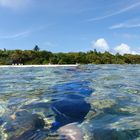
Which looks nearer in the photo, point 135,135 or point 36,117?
point 135,135

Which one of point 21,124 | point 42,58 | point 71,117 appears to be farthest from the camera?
point 42,58

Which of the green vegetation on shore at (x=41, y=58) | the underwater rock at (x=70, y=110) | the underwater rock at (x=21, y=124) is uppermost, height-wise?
the green vegetation on shore at (x=41, y=58)

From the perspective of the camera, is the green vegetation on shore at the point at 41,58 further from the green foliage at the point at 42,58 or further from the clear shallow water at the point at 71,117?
the clear shallow water at the point at 71,117

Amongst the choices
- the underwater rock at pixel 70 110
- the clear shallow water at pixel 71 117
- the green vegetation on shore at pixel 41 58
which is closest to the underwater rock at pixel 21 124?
the clear shallow water at pixel 71 117

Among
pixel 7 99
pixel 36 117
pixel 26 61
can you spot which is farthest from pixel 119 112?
pixel 26 61

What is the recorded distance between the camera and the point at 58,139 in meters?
4.68

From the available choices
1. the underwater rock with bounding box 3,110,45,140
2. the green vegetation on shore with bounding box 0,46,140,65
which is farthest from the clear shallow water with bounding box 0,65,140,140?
the green vegetation on shore with bounding box 0,46,140,65

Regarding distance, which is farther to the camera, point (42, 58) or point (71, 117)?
point (42, 58)

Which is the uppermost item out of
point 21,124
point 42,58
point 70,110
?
point 42,58

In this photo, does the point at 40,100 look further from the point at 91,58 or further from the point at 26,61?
the point at 91,58

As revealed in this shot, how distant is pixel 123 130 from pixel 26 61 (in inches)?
3405

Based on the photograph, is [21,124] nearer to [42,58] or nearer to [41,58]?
[41,58]

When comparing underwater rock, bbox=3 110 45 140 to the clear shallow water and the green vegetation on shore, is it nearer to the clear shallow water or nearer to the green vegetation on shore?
the clear shallow water

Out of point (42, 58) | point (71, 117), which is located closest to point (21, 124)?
point (71, 117)
